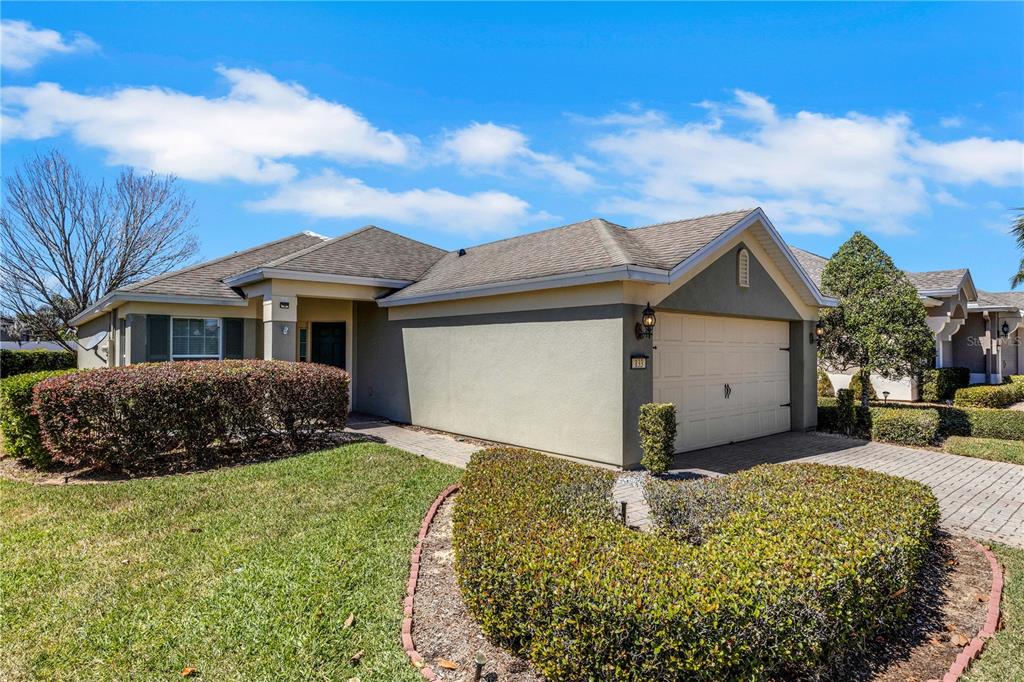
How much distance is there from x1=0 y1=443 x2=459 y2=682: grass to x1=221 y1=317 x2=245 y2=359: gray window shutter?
6137 millimetres

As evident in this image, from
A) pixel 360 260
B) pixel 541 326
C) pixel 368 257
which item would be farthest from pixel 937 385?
pixel 360 260

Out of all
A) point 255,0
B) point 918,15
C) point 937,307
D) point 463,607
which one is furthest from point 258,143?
point 937,307

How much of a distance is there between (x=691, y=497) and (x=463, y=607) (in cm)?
232

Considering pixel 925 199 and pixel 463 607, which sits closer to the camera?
pixel 463 607

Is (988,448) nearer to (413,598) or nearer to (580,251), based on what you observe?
(580,251)

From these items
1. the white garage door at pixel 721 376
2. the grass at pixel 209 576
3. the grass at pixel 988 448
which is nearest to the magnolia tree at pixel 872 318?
the white garage door at pixel 721 376

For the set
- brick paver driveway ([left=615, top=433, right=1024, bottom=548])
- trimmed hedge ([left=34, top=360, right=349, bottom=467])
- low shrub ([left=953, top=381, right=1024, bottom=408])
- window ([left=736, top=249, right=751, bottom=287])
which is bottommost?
brick paver driveway ([left=615, top=433, right=1024, bottom=548])

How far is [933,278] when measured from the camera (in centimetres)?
→ 1853

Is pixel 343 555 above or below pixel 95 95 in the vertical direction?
below

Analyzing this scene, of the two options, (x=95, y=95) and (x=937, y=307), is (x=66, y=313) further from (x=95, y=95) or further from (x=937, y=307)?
(x=937, y=307)

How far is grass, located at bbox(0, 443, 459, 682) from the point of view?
3447 mm

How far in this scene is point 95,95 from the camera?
12023 mm

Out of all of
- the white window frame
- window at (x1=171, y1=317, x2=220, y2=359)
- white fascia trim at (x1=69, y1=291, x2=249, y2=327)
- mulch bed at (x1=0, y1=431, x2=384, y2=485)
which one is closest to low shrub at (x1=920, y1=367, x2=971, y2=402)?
mulch bed at (x1=0, y1=431, x2=384, y2=485)

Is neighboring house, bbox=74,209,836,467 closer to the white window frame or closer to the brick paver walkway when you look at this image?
the white window frame
